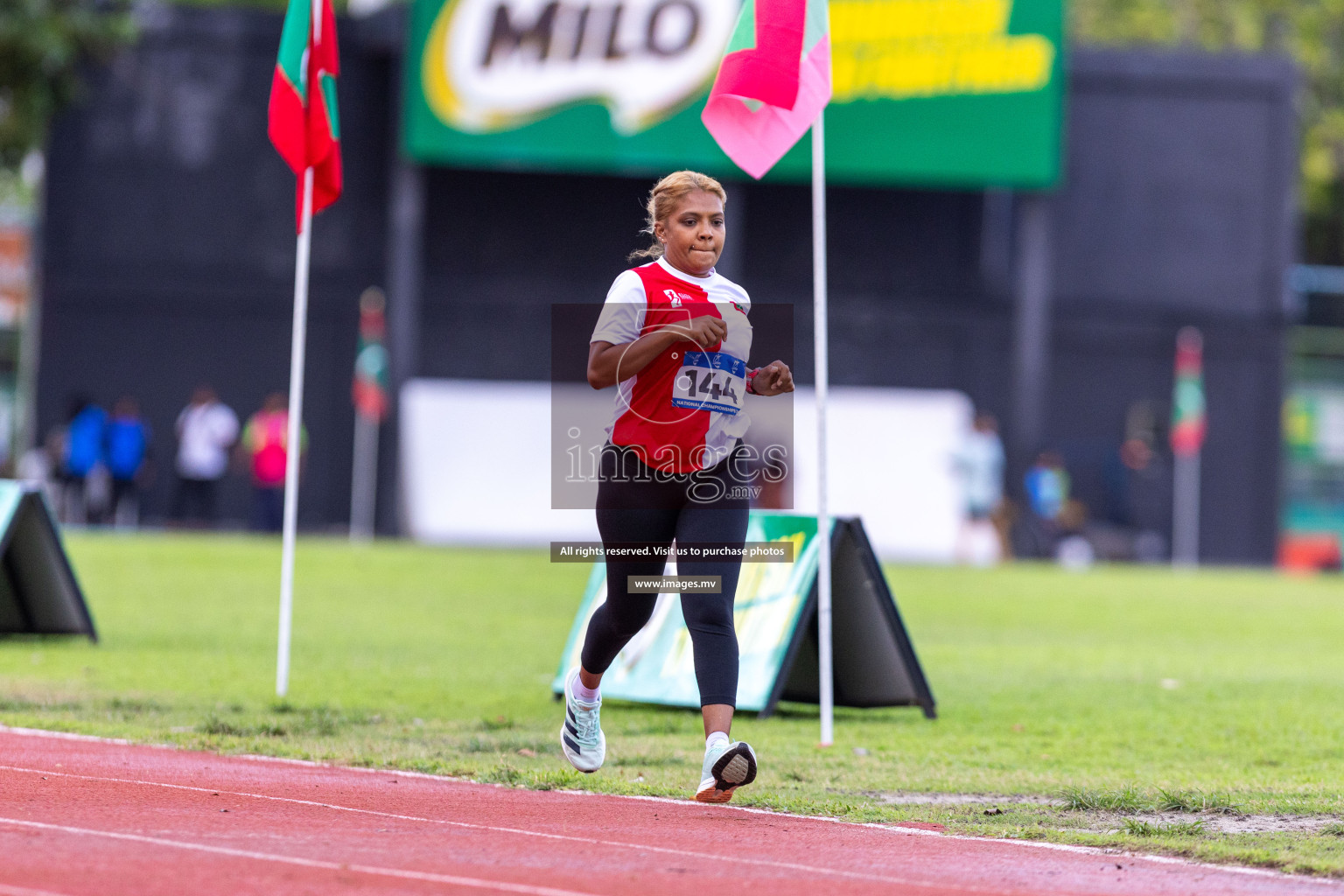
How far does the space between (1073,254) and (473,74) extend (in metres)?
11.6

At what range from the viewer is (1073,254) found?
34750 millimetres

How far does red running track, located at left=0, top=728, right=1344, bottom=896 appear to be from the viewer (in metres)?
4.99

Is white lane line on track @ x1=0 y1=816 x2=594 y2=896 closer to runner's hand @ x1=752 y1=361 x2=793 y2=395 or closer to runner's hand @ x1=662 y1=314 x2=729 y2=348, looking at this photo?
runner's hand @ x1=662 y1=314 x2=729 y2=348

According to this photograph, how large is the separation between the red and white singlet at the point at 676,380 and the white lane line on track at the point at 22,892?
248cm

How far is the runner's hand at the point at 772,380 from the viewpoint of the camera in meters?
6.59

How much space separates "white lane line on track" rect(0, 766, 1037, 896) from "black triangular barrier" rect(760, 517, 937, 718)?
354 centimetres

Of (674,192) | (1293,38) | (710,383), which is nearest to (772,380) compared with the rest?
(710,383)

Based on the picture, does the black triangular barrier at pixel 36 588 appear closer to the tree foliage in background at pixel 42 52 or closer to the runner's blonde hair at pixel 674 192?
the runner's blonde hair at pixel 674 192

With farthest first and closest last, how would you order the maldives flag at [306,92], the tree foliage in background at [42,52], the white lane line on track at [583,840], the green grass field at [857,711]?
the tree foliage in background at [42,52]
the maldives flag at [306,92]
the green grass field at [857,711]
the white lane line on track at [583,840]

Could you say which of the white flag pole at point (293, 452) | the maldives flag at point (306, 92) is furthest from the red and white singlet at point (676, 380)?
the maldives flag at point (306, 92)

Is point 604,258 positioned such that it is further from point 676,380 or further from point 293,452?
point 676,380

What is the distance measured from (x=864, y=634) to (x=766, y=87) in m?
2.77

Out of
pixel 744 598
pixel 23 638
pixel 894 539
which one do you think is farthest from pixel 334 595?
pixel 894 539

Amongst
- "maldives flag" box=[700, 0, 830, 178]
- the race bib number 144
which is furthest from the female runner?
"maldives flag" box=[700, 0, 830, 178]
